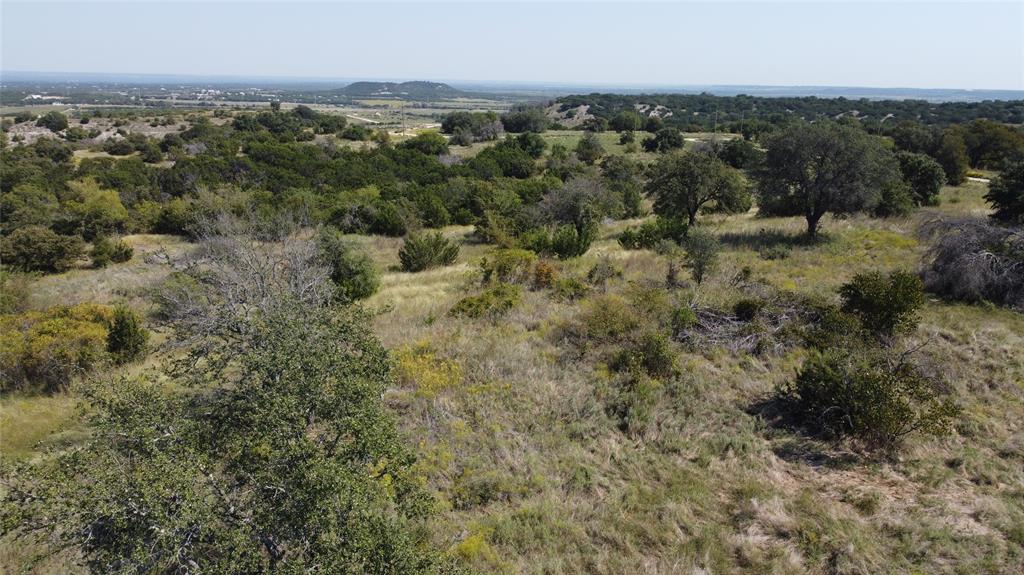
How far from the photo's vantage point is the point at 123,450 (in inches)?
192

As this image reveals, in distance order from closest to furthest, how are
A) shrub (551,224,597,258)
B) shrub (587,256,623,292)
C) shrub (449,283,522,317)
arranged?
shrub (449,283,522,317) → shrub (587,256,623,292) → shrub (551,224,597,258)

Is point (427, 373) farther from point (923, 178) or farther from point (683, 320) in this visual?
point (923, 178)

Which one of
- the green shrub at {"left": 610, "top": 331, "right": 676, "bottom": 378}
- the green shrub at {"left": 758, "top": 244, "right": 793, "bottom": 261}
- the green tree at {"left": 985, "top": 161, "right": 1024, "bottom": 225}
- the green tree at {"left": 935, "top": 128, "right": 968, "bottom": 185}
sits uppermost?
the green tree at {"left": 935, "top": 128, "right": 968, "bottom": 185}

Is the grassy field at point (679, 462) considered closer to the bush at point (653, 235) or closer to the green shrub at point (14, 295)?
the green shrub at point (14, 295)

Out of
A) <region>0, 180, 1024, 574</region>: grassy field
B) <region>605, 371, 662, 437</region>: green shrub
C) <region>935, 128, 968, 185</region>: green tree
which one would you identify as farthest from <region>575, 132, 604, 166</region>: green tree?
<region>605, 371, 662, 437</region>: green shrub

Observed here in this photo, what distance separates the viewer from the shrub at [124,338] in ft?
41.2

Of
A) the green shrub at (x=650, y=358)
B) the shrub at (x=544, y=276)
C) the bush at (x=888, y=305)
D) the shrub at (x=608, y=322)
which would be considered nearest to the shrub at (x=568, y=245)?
the shrub at (x=544, y=276)

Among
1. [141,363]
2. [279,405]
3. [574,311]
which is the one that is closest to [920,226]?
[574,311]

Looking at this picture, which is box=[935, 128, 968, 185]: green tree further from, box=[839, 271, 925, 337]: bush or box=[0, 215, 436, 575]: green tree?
box=[0, 215, 436, 575]: green tree

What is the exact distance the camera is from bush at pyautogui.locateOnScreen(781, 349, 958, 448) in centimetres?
839

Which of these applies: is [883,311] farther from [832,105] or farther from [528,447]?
[832,105]

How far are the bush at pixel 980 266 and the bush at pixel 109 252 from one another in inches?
1256

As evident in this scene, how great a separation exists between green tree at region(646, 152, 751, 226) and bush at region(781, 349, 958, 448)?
1451 centimetres

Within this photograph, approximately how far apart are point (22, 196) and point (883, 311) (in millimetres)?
43752
